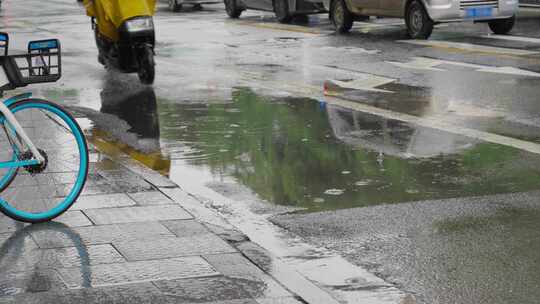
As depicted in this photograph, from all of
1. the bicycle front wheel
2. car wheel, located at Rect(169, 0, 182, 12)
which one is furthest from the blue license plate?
car wheel, located at Rect(169, 0, 182, 12)

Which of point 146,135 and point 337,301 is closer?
point 337,301

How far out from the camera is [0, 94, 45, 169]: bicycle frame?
6.93 meters

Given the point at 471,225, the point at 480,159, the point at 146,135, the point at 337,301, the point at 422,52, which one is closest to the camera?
the point at 337,301

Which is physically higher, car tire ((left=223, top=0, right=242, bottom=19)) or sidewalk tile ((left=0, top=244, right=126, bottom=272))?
sidewalk tile ((left=0, top=244, right=126, bottom=272))

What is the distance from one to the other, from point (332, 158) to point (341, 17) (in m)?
12.1

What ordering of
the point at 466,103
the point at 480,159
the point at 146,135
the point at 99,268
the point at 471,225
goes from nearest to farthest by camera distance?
1. the point at 99,268
2. the point at 471,225
3. the point at 480,159
4. the point at 146,135
5. the point at 466,103

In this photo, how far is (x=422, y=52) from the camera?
665 inches

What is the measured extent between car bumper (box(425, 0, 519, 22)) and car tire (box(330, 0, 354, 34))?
2797 millimetres

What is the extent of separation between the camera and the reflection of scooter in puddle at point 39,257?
578 centimetres

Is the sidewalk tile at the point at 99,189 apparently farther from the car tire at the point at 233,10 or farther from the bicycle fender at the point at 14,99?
the car tire at the point at 233,10

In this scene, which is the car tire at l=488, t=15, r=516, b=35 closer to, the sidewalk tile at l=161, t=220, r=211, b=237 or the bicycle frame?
the sidewalk tile at l=161, t=220, r=211, b=237

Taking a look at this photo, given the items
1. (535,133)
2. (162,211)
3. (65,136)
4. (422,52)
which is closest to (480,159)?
(535,133)

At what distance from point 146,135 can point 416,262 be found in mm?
5012

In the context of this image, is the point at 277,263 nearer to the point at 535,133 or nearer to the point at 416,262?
the point at 416,262
